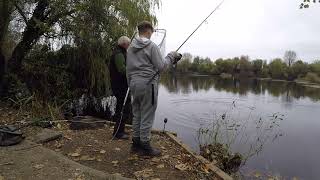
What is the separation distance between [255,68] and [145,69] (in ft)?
194

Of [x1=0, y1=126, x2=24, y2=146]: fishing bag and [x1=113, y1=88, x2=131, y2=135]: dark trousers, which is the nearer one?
[x1=0, y1=126, x2=24, y2=146]: fishing bag

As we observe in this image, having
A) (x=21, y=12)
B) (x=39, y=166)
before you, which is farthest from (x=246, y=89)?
(x=39, y=166)

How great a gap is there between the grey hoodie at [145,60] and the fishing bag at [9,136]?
2.10m

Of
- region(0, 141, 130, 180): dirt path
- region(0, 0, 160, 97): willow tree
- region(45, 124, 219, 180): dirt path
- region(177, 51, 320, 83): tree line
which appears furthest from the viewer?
region(177, 51, 320, 83): tree line

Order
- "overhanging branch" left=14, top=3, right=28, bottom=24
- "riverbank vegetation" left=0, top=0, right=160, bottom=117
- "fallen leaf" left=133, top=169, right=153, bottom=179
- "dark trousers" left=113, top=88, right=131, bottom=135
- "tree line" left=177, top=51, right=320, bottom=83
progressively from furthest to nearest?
1. "tree line" left=177, top=51, right=320, bottom=83
2. "riverbank vegetation" left=0, top=0, right=160, bottom=117
3. "overhanging branch" left=14, top=3, right=28, bottom=24
4. "dark trousers" left=113, top=88, right=131, bottom=135
5. "fallen leaf" left=133, top=169, right=153, bottom=179

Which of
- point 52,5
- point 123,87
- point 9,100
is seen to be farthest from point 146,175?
point 52,5

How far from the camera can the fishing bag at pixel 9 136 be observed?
5668 mm

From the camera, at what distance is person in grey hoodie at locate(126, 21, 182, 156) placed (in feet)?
16.5

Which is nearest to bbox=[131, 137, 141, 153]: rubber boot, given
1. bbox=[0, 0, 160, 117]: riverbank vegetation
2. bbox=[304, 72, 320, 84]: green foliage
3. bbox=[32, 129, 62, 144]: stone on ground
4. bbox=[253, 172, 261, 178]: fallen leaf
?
bbox=[32, 129, 62, 144]: stone on ground

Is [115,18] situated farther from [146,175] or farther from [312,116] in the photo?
[312,116]

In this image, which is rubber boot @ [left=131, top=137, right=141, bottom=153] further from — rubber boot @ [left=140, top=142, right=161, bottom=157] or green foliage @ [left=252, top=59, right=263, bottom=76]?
green foliage @ [left=252, top=59, right=263, bottom=76]

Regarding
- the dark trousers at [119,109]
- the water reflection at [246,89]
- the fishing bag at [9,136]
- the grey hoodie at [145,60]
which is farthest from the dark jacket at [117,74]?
the water reflection at [246,89]

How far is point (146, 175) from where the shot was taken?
4.80m

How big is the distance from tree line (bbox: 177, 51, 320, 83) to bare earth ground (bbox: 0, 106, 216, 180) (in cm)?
4700
